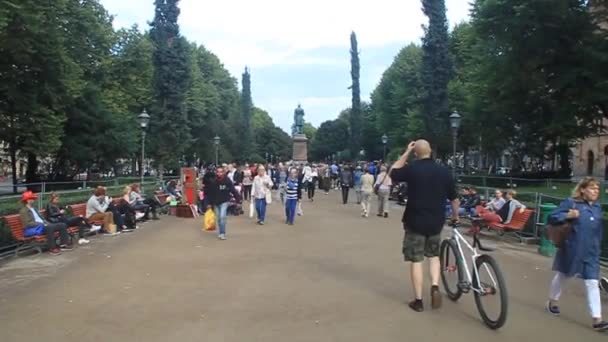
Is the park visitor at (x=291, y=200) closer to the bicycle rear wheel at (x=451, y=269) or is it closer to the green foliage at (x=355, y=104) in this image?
the bicycle rear wheel at (x=451, y=269)

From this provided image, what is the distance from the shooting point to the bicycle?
20.5ft

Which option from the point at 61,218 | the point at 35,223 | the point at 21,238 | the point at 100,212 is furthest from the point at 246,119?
the point at 21,238

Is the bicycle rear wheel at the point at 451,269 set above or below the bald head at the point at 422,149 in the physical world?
below

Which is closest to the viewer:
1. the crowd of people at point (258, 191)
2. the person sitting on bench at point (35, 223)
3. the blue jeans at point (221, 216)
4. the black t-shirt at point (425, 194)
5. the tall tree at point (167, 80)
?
the black t-shirt at point (425, 194)

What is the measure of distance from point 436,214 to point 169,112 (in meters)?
39.9

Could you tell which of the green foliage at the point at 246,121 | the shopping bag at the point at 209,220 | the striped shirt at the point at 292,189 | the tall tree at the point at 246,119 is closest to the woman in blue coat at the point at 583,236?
the shopping bag at the point at 209,220

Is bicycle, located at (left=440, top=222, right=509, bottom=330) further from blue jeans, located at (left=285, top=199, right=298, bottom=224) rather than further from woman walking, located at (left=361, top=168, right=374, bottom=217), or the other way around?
woman walking, located at (left=361, top=168, right=374, bottom=217)

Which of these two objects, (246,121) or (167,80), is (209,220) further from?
(246,121)

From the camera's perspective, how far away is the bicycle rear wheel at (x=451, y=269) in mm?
7391

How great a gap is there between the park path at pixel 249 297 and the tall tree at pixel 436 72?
36.0 m

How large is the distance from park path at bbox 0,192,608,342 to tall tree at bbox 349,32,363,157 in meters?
64.1

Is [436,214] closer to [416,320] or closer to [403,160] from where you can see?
[403,160]

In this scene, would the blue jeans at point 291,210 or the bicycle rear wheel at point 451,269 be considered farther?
the blue jeans at point 291,210

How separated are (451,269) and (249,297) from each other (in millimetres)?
2628
